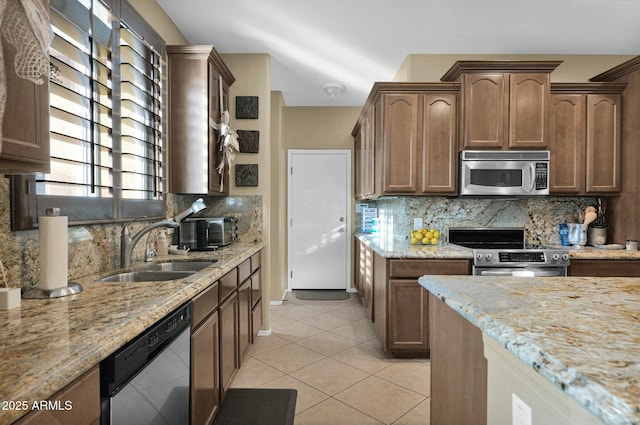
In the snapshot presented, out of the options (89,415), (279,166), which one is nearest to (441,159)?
(279,166)

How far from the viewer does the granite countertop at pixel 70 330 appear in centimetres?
70

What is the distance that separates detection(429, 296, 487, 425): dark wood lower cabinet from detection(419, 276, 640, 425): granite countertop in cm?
14

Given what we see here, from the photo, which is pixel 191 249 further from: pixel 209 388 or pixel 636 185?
pixel 636 185

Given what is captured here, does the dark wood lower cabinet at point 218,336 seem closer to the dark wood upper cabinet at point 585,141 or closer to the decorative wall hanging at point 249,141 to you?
the decorative wall hanging at point 249,141

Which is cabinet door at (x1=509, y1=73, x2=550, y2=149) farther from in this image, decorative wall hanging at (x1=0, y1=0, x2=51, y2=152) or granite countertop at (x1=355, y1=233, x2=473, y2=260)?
decorative wall hanging at (x1=0, y1=0, x2=51, y2=152)

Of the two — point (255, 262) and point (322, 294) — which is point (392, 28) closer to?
point (255, 262)

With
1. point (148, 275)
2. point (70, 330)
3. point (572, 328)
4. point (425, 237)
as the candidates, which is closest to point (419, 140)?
point (425, 237)

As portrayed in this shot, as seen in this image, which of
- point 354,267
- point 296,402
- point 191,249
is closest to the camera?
point 296,402

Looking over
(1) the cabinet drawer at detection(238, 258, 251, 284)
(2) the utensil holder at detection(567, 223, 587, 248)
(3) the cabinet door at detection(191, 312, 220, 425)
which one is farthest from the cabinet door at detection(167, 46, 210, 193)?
(2) the utensil holder at detection(567, 223, 587, 248)

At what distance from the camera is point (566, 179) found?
333 centimetres

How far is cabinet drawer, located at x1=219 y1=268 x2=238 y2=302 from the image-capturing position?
2076 mm

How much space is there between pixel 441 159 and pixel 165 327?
2.71 meters

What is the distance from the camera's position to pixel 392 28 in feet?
10.2

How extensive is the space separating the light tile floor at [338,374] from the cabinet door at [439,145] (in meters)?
1.54
